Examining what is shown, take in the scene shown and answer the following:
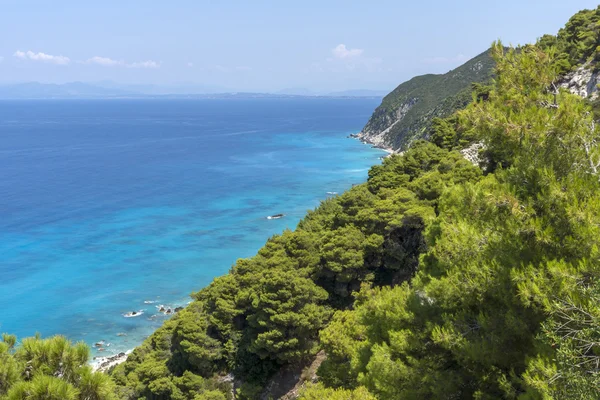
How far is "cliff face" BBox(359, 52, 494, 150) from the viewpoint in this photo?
272 ft

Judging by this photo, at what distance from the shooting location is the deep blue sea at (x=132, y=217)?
32.0 metres

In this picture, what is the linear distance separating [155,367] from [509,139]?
57.3ft

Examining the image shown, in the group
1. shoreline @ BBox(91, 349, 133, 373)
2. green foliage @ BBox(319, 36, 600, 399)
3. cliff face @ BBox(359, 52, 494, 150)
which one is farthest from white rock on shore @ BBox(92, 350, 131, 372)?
cliff face @ BBox(359, 52, 494, 150)

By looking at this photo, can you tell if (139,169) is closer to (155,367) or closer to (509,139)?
(155,367)

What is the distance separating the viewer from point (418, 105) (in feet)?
317

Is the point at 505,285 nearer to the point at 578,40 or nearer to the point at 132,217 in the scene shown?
the point at 578,40

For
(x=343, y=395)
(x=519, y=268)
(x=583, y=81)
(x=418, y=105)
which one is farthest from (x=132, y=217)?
(x=418, y=105)

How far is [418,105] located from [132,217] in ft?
236

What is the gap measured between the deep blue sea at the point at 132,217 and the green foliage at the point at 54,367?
2321 cm

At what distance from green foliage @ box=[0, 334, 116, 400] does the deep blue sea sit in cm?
2321

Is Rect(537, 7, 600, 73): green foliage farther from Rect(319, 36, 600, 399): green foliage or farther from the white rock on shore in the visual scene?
the white rock on shore

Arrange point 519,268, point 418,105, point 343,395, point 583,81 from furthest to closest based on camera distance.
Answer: point 418,105 → point 583,81 → point 343,395 → point 519,268

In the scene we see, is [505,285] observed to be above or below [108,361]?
above

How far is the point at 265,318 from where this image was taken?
58.0 ft
